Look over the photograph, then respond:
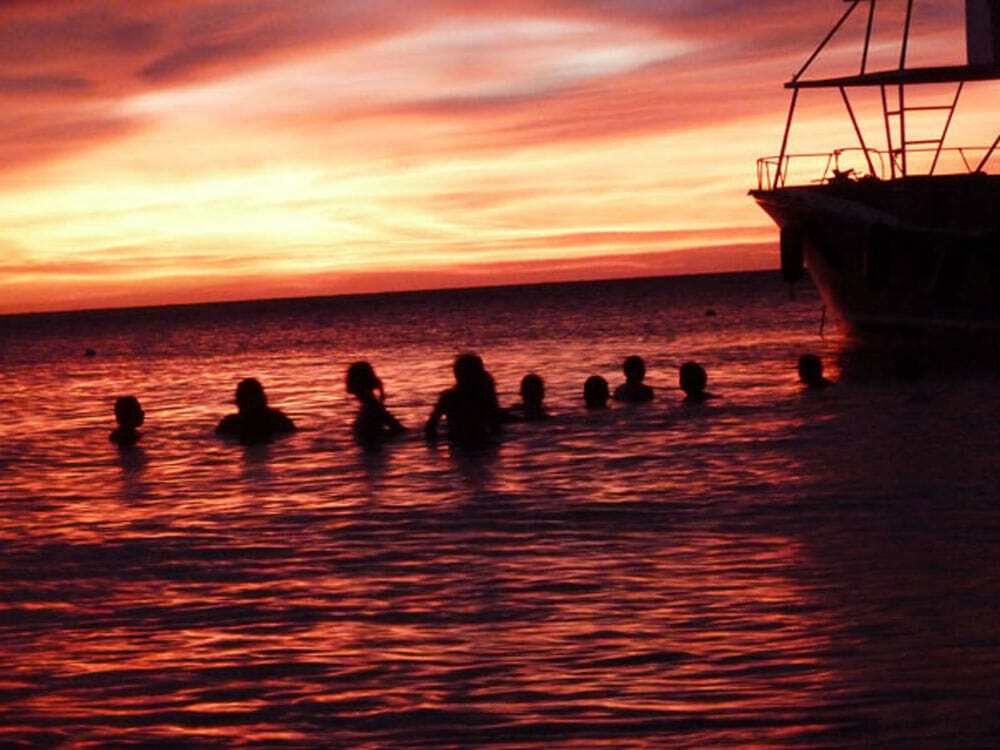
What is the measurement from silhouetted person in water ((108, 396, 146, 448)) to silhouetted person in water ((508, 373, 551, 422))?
5.74 metres

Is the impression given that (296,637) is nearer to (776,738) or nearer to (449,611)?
(449,611)

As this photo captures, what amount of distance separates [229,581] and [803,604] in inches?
162

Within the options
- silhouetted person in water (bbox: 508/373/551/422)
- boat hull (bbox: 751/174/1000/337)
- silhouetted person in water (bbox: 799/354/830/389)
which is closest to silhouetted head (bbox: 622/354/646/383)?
silhouetted person in water (bbox: 508/373/551/422)

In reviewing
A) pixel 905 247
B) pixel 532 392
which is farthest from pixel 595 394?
pixel 905 247

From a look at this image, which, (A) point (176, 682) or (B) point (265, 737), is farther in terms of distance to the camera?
(A) point (176, 682)

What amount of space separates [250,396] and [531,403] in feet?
15.4

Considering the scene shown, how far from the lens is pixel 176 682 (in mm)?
7859

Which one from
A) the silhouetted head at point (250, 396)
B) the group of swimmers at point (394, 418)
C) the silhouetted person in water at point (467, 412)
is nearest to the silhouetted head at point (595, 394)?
the group of swimmers at point (394, 418)

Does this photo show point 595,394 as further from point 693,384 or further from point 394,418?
point 394,418

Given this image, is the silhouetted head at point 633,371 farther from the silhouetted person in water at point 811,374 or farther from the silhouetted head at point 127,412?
the silhouetted head at point 127,412

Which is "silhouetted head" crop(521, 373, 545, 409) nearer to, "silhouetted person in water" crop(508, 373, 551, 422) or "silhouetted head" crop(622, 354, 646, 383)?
"silhouetted person in water" crop(508, 373, 551, 422)

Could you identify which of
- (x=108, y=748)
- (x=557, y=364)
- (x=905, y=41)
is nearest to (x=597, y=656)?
(x=108, y=748)

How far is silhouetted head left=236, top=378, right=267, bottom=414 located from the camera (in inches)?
846

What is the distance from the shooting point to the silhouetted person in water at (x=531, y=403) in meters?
24.2
